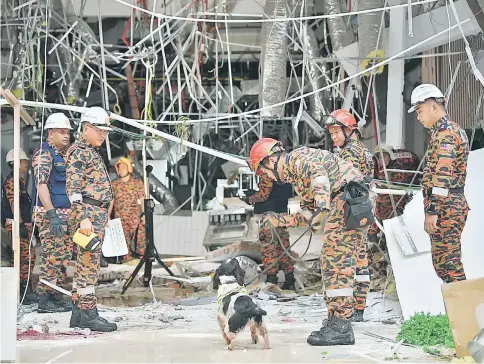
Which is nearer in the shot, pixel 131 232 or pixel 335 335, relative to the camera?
pixel 335 335

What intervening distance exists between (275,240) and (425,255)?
8.14ft

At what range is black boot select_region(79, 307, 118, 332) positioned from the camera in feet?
22.9

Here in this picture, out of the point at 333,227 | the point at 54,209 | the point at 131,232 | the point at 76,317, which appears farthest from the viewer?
the point at 131,232

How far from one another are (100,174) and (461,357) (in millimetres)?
3248

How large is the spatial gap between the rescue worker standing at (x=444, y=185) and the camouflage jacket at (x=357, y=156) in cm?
97

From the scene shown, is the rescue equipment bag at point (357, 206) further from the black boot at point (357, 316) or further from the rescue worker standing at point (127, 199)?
the rescue worker standing at point (127, 199)

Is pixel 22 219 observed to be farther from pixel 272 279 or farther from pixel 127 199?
pixel 127 199

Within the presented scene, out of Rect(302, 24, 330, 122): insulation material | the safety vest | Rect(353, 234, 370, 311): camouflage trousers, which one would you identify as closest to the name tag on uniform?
Rect(353, 234, 370, 311): camouflage trousers

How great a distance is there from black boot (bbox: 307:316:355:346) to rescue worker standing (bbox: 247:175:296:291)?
3.15 m

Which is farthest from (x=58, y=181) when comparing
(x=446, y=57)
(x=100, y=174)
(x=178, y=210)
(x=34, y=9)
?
(x=178, y=210)

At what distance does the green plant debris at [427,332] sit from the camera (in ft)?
19.6

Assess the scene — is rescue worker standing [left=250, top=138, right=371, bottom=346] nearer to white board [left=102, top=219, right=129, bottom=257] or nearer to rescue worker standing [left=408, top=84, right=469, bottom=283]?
rescue worker standing [left=408, top=84, right=469, bottom=283]

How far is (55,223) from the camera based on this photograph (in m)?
8.01

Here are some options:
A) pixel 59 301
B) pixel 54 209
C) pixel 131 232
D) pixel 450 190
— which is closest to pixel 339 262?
pixel 450 190
